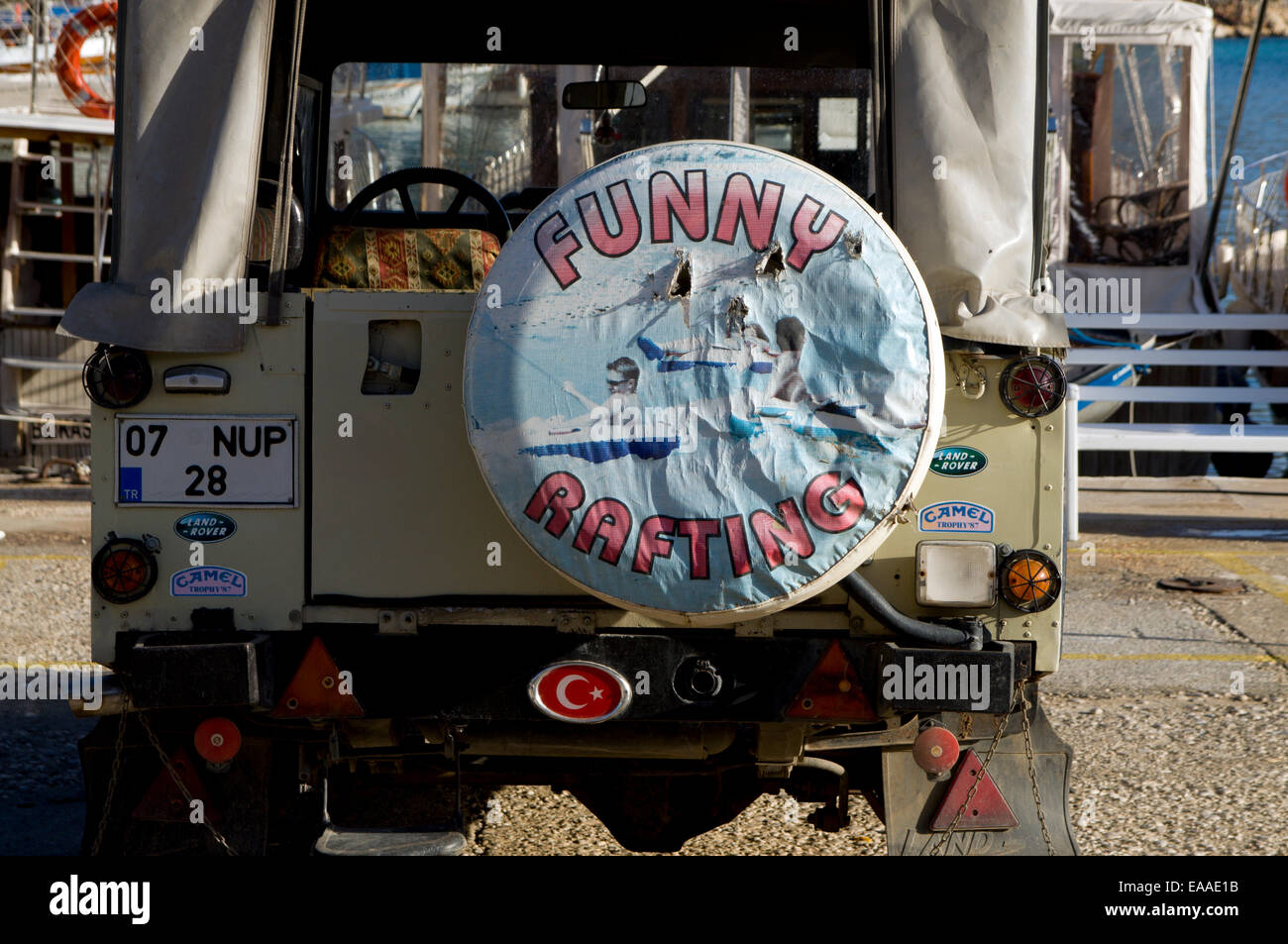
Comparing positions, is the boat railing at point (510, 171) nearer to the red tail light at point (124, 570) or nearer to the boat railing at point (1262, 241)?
the red tail light at point (124, 570)

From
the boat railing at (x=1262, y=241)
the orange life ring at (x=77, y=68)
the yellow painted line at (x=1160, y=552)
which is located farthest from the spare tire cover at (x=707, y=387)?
the boat railing at (x=1262, y=241)

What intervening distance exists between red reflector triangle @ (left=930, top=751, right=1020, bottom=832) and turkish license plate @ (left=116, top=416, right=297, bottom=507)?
1857 mm

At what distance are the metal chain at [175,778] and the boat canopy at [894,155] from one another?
977mm

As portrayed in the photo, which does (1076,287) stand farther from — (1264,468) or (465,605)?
(465,605)

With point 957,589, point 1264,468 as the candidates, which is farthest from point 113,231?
point 1264,468

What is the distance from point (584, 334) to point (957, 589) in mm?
1131

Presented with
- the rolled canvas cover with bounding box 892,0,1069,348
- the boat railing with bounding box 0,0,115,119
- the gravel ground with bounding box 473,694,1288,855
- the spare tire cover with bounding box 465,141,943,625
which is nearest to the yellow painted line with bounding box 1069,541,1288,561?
the gravel ground with bounding box 473,694,1288,855

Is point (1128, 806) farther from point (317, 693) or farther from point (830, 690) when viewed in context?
point (317, 693)

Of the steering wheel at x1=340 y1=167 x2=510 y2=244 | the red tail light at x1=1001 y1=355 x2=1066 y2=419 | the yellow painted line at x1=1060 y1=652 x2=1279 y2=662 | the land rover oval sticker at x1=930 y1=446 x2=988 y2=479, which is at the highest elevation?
the steering wheel at x1=340 y1=167 x2=510 y2=244

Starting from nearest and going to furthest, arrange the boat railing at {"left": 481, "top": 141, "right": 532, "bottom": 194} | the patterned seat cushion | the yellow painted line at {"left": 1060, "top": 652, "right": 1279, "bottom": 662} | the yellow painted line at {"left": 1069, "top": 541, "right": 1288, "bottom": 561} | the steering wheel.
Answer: the patterned seat cushion
the steering wheel
the boat railing at {"left": 481, "top": 141, "right": 532, "bottom": 194}
the yellow painted line at {"left": 1060, "top": 652, "right": 1279, "bottom": 662}
the yellow painted line at {"left": 1069, "top": 541, "right": 1288, "bottom": 561}

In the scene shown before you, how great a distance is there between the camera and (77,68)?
39.8ft

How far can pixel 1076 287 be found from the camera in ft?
46.8

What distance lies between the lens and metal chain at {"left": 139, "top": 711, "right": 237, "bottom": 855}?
3.45 m

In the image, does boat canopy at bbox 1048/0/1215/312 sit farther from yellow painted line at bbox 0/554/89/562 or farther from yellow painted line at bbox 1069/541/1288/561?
yellow painted line at bbox 0/554/89/562
